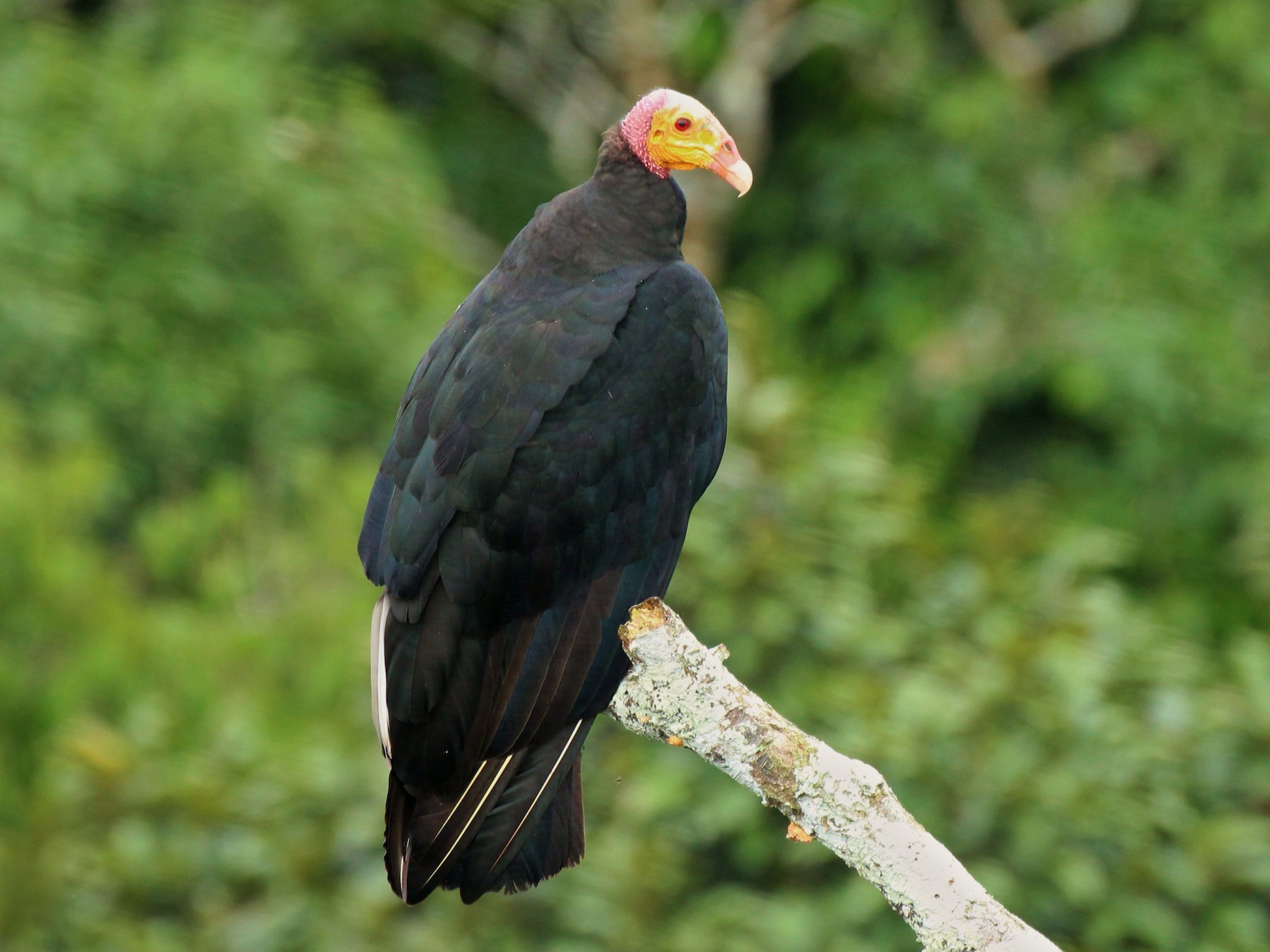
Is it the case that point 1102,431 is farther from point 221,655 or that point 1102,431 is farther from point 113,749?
point 113,749

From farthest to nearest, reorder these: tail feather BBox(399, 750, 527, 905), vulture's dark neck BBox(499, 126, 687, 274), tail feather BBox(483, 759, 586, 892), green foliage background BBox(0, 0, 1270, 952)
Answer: green foliage background BBox(0, 0, 1270, 952)
vulture's dark neck BBox(499, 126, 687, 274)
tail feather BBox(483, 759, 586, 892)
tail feather BBox(399, 750, 527, 905)

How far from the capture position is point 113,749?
4277mm

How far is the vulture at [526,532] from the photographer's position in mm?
2828

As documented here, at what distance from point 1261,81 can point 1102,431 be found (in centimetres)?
192

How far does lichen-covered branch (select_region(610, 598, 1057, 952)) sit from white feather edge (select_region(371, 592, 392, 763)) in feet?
1.32

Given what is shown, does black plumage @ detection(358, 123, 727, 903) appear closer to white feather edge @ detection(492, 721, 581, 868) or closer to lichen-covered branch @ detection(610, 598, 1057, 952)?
white feather edge @ detection(492, 721, 581, 868)

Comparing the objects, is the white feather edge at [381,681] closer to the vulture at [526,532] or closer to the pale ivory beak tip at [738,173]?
the vulture at [526,532]

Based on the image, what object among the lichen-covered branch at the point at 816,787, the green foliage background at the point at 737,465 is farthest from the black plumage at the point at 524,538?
the green foliage background at the point at 737,465

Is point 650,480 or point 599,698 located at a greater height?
point 650,480

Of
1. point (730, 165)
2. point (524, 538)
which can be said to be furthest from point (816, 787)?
point (730, 165)

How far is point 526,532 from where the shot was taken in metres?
2.87

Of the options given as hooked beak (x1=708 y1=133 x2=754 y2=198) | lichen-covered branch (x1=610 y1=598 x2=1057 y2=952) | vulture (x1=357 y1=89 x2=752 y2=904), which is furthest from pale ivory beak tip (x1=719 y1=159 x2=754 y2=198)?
lichen-covered branch (x1=610 y1=598 x2=1057 y2=952)

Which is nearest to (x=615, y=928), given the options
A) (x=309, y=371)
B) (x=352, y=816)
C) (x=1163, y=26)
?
(x=352, y=816)

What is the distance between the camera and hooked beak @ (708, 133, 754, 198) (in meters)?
3.16
